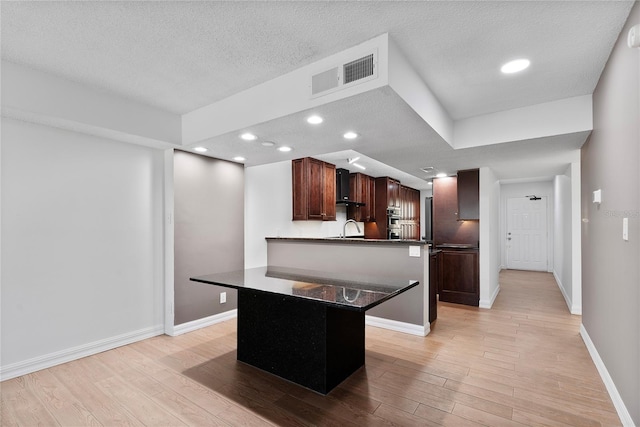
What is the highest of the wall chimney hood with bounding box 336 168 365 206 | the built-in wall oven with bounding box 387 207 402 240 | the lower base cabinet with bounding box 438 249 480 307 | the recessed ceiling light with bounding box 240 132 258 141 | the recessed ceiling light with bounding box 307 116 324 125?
the recessed ceiling light with bounding box 307 116 324 125

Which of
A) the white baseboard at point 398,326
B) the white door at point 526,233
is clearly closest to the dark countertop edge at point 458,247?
the white baseboard at point 398,326

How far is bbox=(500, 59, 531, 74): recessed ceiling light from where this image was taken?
2312mm

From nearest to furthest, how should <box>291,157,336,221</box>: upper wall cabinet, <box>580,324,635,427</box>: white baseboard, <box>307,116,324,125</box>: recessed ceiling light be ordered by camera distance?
<box>580,324,635,427</box>: white baseboard
<box>307,116,324,125</box>: recessed ceiling light
<box>291,157,336,221</box>: upper wall cabinet

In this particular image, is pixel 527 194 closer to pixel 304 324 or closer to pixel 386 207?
pixel 386 207

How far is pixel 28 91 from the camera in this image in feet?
8.00

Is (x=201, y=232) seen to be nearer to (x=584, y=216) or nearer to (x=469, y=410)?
(x=469, y=410)

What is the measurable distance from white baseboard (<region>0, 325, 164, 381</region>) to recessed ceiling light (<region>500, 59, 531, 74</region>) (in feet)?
14.0

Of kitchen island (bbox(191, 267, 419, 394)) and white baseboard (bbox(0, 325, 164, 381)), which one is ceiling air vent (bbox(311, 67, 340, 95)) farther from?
white baseboard (bbox(0, 325, 164, 381))

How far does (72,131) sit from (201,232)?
1614mm

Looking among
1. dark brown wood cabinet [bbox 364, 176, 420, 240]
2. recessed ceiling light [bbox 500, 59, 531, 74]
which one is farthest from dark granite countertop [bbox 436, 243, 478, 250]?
recessed ceiling light [bbox 500, 59, 531, 74]

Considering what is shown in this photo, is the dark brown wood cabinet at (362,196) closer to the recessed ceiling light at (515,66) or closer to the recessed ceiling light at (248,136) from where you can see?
the recessed ceiling light at (248,136)

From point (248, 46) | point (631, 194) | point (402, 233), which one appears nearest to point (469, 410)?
point (631, 194)

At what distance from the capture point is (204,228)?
391 centimetres

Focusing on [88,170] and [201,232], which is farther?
[201,232]
